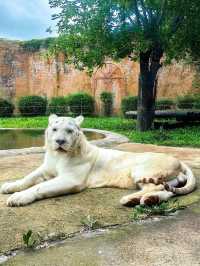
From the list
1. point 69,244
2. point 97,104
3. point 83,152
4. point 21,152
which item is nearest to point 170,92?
point 97,104

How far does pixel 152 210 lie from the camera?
13.2 feet

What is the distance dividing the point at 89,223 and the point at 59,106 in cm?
2062

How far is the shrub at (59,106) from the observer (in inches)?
947

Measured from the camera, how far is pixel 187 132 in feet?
44.8

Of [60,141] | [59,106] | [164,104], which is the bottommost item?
[59,106]

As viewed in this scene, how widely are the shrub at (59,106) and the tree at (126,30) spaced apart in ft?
30.9

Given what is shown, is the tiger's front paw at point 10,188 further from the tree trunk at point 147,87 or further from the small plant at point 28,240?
the tree trunk at point 147,87

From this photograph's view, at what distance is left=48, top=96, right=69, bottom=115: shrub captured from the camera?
24.1 metres

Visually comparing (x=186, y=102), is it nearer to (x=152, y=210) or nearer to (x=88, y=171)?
(x=88, y=171)

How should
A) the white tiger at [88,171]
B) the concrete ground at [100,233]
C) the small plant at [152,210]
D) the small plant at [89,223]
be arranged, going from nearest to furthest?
the concrete ground at [100,233]
the small plant at [89,223]
the small plant at [152,210]
the white tiger at [88,171]

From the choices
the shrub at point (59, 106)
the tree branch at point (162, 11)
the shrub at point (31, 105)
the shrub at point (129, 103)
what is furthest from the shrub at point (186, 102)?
the tree branch at point (162, 11)

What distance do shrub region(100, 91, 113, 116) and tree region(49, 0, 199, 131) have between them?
32.3ft

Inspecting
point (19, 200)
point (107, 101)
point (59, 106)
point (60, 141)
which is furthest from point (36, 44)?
point (19, 200)

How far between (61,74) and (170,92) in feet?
21.2
